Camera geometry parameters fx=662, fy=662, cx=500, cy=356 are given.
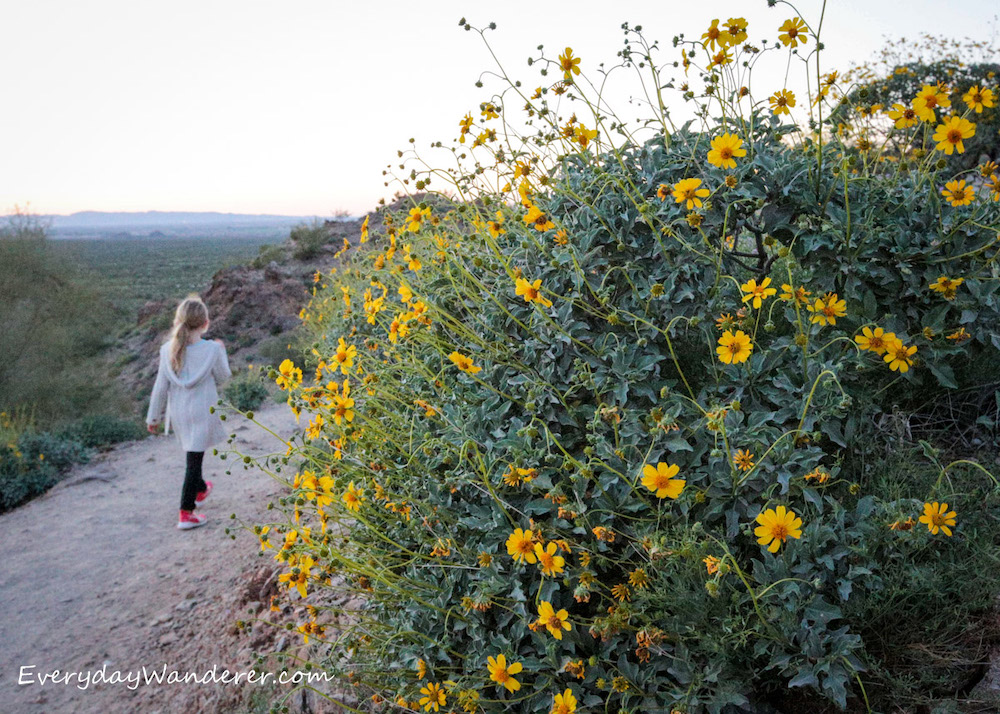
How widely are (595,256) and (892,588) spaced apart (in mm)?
1346

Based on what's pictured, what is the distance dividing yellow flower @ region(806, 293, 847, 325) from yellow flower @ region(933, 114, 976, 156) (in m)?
0.55

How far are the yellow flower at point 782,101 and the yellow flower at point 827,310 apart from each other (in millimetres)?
757

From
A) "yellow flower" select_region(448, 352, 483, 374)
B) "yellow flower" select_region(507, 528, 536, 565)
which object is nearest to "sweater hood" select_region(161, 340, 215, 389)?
"yellow flower" select_region(448, 352, 483, 374)

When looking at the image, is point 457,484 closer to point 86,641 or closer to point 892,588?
point 892,588

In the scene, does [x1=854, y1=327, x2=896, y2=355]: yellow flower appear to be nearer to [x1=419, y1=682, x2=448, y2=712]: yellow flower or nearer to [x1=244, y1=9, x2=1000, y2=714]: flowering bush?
[x1=244, y1=9, x2=1000, y2=714]: flowering bush

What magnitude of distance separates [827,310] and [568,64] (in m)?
1.23

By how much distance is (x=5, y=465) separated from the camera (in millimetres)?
6680

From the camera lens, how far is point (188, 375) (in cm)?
499

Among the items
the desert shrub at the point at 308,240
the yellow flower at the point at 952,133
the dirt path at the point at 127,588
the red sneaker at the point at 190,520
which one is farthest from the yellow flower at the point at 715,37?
the desert shrub at the point at 308,240

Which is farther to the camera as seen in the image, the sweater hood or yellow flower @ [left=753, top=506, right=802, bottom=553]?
the sweater hood

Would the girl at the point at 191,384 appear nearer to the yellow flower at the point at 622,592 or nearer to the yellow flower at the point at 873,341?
the yellow flower at the point at 622,592

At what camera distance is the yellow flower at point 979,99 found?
2.01 m

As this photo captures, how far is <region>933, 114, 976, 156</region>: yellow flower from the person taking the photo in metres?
1.98


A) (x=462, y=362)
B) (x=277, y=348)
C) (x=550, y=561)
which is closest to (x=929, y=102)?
(x=462, y=362)
